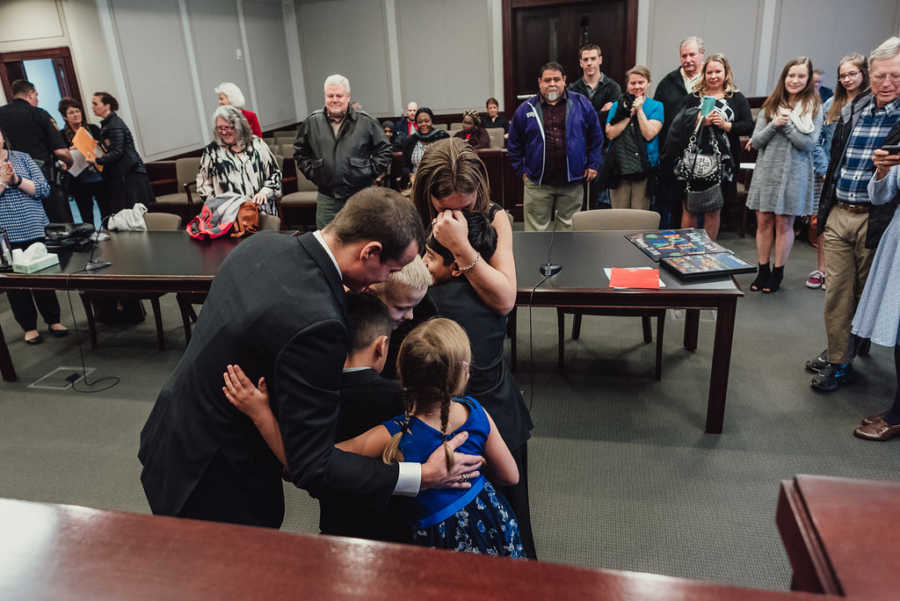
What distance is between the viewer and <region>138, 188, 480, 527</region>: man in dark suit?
3.50ft

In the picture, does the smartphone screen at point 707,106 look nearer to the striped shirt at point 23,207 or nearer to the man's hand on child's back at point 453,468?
the man's hand on child's back at point 453,468

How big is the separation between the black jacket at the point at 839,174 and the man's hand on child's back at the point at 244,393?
2.52m

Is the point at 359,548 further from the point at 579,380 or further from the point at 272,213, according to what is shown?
the point at 272,213

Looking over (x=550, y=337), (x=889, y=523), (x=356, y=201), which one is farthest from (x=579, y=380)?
(x=889, y=523)

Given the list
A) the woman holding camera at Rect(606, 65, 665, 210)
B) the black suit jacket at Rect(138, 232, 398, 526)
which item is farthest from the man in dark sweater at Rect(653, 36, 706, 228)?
the black suit jacket at Rect(138, 232, 398, 526)

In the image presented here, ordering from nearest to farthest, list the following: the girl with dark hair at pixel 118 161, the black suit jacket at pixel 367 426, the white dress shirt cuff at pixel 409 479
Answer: the white dress shirt cuff at pixel 409 479 → the black suit jacket at pixel 367 426 → the girl with dark hair at pixel 118 161

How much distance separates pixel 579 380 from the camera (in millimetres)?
3195

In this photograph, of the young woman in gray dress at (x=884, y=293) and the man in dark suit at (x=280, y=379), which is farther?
the young woman in gray dress at (x=884, y=293)

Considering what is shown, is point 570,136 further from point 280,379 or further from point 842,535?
point 842,535

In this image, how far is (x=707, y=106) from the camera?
12.9ft

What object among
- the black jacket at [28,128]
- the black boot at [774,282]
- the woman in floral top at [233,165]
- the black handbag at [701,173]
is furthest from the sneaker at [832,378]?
the black jacket at [28,128]

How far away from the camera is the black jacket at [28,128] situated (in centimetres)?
504

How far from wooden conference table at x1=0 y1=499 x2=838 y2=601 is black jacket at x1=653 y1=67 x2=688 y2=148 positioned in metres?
4.58

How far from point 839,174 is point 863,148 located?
0.15 metres
